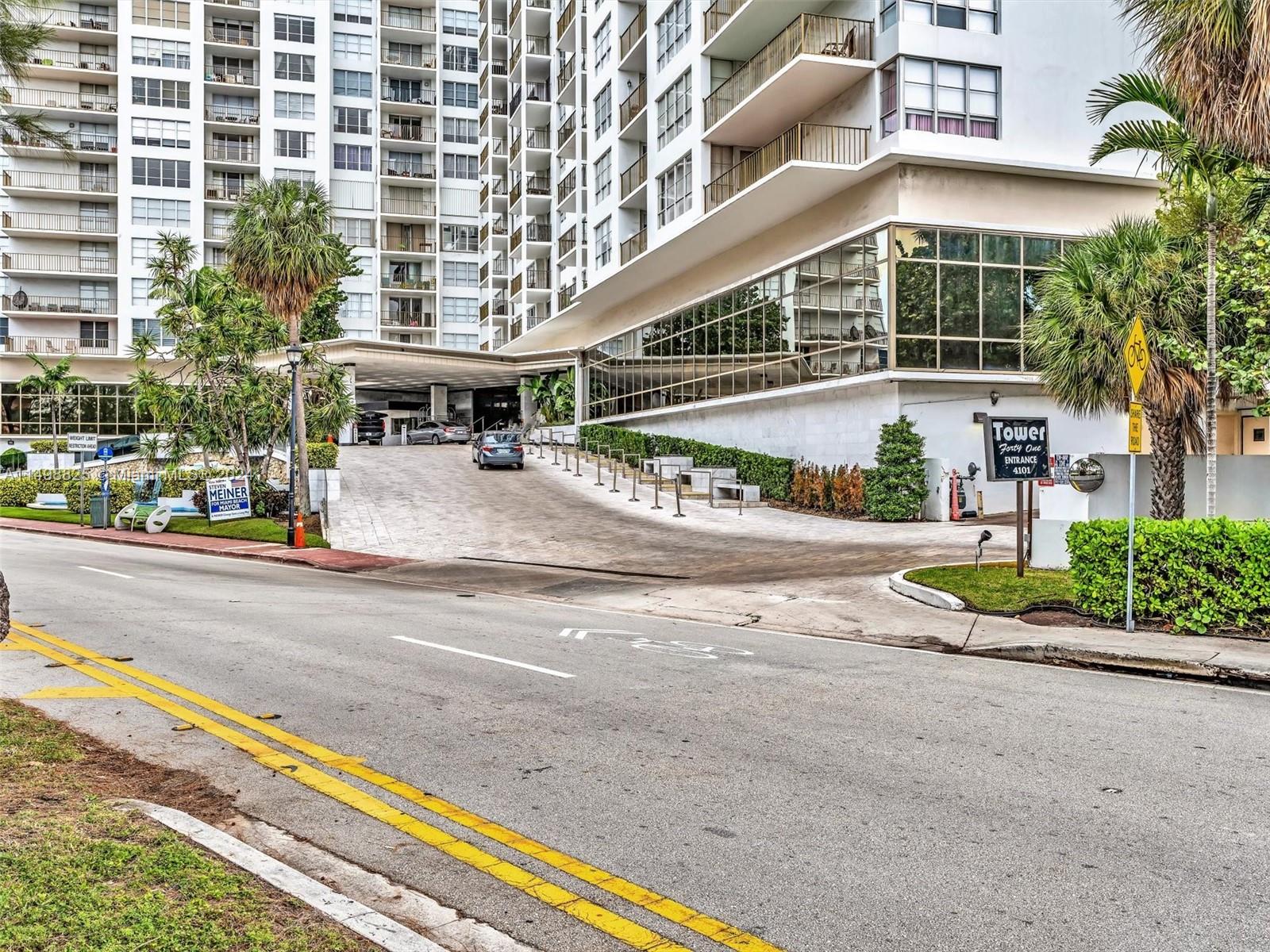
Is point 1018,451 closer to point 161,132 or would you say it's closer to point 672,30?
point 672,30

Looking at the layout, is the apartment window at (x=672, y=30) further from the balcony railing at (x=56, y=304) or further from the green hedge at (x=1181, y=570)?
the balcony railing at (x=56, y=304)

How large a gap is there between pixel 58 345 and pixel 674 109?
158ft

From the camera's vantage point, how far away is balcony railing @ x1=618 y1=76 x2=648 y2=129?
4247cm

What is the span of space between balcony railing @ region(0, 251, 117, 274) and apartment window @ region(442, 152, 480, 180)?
2526cm

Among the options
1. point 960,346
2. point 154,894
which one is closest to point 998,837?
point 154,894

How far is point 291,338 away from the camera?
94.7 feet

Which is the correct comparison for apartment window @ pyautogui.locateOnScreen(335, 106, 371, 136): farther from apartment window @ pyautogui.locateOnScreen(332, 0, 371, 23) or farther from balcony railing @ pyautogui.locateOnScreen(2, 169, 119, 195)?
balcony railing @ pyautogui.locateOnScreen(2, 169, 119, 195)

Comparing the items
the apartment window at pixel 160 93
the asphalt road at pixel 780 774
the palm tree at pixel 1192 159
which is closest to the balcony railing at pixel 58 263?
the apartment window at pixel 160 93

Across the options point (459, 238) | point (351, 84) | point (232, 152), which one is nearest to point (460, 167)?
point (459, 238)

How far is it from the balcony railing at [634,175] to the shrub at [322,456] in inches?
655

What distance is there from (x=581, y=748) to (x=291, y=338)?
24731 mm

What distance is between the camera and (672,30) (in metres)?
38.5

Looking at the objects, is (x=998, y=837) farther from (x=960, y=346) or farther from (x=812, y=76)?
(x=812, y=76)

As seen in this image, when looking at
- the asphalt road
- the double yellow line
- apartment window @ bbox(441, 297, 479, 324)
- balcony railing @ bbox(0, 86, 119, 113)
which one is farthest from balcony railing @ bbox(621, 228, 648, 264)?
balcony railing @ bbox(0, 86, 119, 113)
